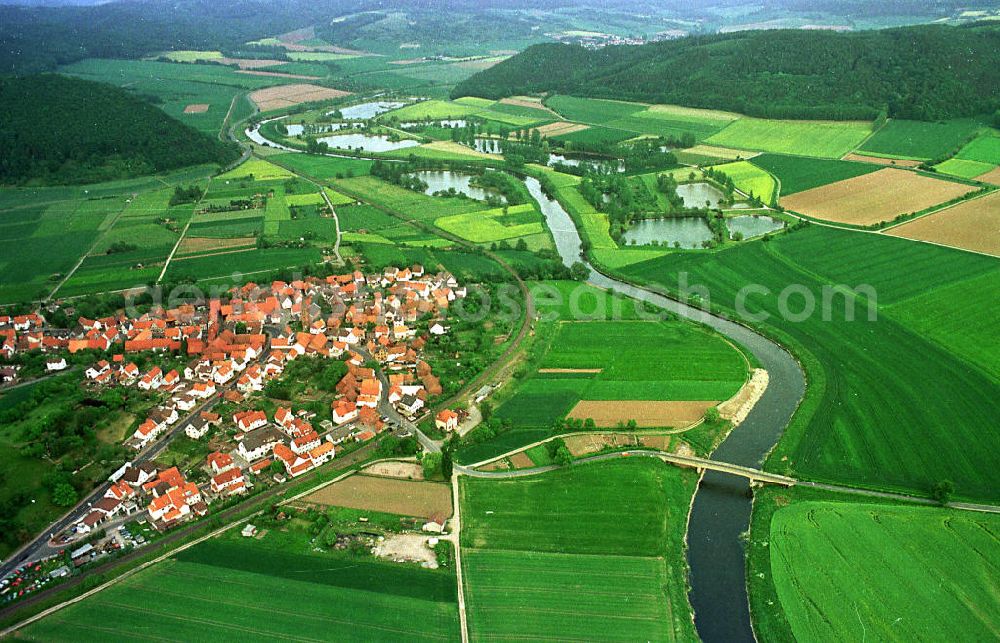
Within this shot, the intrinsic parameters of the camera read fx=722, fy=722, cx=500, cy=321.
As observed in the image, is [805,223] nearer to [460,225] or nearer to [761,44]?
[460,225]

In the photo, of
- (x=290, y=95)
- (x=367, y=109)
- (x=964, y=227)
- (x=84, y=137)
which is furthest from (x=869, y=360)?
(x=290, y=95)

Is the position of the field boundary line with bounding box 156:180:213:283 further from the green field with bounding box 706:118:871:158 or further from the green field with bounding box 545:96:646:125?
the green field with bounding box 706:118:871:158

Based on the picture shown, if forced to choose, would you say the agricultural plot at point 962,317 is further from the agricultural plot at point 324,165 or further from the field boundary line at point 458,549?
the agricultural plot at point 324,165

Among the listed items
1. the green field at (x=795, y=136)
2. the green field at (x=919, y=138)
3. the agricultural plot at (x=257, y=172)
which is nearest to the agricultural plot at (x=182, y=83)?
the agricultural plot at (x=257, y=172)

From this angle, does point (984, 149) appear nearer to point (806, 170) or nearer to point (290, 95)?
point (806, 170)

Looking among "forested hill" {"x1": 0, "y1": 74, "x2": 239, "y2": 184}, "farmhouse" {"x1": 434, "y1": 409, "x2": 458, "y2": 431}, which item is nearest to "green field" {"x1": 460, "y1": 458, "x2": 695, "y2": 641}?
"farmhouse" {"x1": 434, "y1": 409, "x2": 458, "y2": 431}

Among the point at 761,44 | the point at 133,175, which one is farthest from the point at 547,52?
the point at 133,175
